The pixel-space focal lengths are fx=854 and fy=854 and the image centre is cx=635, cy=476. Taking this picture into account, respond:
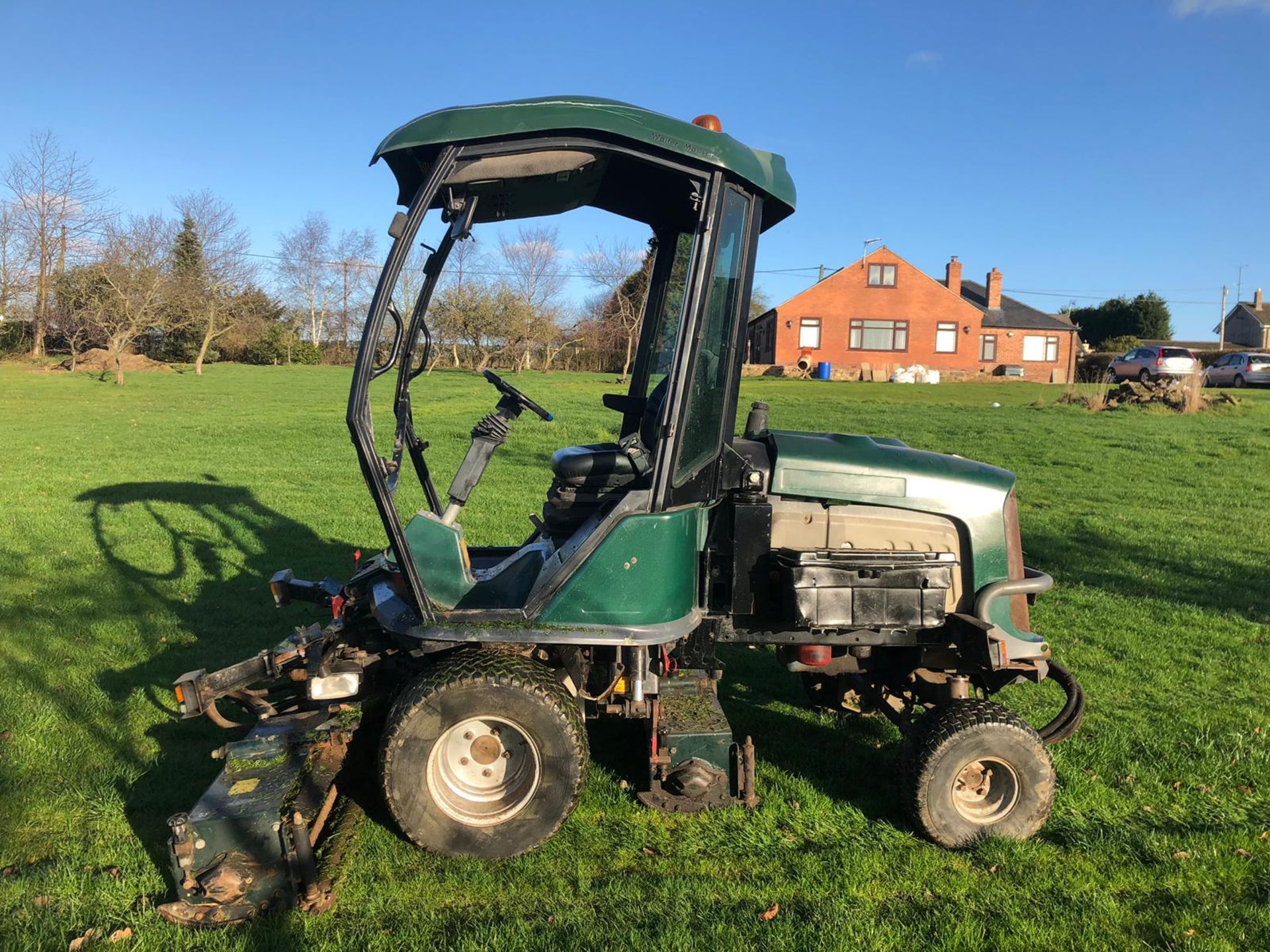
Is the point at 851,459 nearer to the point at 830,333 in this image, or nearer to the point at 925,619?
the point at 925,619

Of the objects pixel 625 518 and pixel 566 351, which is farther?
pixel 566 351

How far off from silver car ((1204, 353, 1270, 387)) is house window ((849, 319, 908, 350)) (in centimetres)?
1342

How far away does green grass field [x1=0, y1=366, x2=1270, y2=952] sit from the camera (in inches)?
121

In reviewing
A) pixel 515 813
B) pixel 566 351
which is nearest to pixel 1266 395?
pixel 566 351

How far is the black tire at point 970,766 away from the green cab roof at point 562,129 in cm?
245

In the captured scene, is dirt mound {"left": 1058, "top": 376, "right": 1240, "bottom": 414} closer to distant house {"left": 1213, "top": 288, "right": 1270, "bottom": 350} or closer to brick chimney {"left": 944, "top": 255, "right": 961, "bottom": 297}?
brick chimney {"left": 944, "top": 255, "right": 961, "bottom": 297}

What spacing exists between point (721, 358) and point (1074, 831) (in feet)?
8.44

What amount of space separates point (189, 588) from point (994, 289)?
48.0 metres

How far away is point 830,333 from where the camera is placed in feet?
144

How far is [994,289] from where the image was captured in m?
47.3

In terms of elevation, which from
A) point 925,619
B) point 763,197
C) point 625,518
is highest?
point 763,197

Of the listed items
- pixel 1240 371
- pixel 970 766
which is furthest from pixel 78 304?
pixel 1240 371

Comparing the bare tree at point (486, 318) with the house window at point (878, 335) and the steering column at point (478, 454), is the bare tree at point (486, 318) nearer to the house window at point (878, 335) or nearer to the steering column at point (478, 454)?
the steering column at point (478, 454)

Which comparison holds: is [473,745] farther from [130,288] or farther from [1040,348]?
[1040,348]
